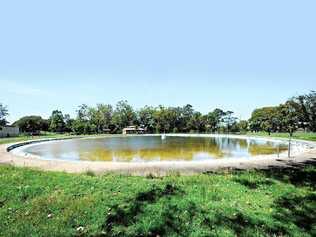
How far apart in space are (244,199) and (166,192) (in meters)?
1.57

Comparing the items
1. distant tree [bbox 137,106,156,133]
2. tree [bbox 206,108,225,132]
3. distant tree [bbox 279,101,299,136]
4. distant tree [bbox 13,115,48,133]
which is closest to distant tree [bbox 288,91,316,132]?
distant tree [bbox 279,101,299,136]

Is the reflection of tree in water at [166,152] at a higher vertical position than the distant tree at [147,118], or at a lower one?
lower

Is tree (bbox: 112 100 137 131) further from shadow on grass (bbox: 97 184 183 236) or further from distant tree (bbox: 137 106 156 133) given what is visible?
shadow on grass (bbox: 97 184 183 236)

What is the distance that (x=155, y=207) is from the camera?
4.71m

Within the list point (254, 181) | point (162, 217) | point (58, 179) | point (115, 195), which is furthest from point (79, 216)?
point (254, 181)

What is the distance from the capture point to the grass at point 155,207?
4.02 m

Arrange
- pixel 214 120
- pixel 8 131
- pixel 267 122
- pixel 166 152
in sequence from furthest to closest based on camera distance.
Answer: pixel 214 120 < pixel 267 122 < pixel 8 131 < pixel 166 152

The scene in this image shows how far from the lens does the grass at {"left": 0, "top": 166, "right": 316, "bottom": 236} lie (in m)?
4.02

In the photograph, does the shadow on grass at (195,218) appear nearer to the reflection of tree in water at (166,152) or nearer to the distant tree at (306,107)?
the reflection of tree in water at (166,152)

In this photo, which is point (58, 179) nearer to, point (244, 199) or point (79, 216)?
point (79, 216)

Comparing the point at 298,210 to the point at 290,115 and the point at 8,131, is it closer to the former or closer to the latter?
the point at 290,115

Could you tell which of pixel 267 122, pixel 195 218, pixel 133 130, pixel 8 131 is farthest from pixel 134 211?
pixel 8 131

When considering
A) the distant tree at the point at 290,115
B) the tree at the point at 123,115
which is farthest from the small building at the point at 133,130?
the distant tree at the point at 290,115

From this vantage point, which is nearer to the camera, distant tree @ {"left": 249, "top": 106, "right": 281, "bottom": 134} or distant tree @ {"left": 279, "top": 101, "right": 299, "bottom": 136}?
distant tree @ {"left": 279, "top": 101, "right": 299, "bottom": 136}
